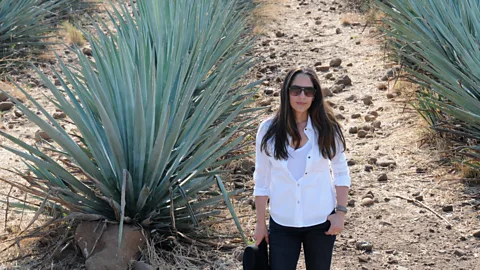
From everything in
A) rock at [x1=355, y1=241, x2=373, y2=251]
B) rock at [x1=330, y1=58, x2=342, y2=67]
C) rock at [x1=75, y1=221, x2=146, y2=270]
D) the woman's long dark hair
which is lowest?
rock at [x1=355, y1=241, x2=373, y2=251]

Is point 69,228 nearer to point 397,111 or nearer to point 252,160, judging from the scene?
point 252,160

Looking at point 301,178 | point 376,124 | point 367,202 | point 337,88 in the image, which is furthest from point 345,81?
point 301,178

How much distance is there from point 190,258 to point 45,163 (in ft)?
2.91

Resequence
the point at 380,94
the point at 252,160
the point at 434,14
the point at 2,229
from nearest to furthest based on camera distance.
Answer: the point at 2,229 < the point at 252,160 < the point at 434,14 < the point at 380,94

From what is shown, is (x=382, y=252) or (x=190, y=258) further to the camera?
(x=382, y=252)

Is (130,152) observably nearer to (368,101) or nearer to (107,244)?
(107,244)

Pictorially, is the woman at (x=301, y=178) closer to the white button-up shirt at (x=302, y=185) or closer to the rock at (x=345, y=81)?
the white button-up shirt at (x=302, y=185)

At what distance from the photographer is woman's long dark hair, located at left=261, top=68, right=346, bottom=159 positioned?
319 centimetres

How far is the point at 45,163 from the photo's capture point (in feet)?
12.9

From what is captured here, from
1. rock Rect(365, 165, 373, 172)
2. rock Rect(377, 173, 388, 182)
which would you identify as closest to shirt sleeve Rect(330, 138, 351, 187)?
rock Rect(377, 173, 388, 182)

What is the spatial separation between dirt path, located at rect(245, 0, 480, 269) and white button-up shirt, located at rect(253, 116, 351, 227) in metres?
1.13

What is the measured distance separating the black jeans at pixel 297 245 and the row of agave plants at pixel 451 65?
2169mm

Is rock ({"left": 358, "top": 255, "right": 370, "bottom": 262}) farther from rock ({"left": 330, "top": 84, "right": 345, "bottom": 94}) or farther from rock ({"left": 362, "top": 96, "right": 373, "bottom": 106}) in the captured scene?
rock ({"left": 330, "top": 84, "right": 345, "bottom": 94})

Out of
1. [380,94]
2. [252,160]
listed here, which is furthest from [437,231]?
[380,94]
